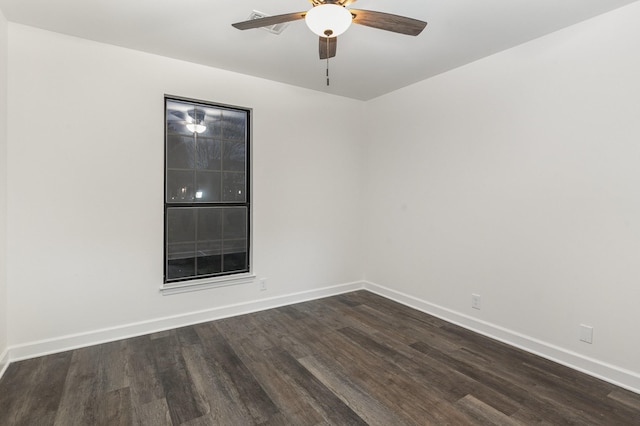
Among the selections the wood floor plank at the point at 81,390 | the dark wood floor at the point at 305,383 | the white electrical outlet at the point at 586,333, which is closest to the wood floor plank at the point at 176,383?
the dark wood floor at the point at 305,383

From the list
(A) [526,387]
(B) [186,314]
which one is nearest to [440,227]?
(A) [526,387]

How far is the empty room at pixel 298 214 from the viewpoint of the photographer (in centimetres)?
222

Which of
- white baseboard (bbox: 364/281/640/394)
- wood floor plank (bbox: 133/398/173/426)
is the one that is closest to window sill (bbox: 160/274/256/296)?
wood floor plank (bbox: 133/398/173/426)

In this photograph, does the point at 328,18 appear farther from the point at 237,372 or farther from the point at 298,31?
the point at 237,372

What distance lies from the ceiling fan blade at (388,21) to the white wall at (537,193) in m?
1.49

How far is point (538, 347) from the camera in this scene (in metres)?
2.73

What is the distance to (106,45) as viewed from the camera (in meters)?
2.87

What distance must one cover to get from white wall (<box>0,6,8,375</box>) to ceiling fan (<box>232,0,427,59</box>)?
1.96 m

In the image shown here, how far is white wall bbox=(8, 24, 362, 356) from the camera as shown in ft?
8.57

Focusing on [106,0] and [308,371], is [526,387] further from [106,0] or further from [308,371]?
[106,0]

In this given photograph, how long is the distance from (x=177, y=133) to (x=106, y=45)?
0.92 meters

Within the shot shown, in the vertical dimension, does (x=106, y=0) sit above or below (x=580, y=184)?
above

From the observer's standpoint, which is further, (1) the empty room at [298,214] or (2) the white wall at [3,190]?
(2) the white wall at [3,190]

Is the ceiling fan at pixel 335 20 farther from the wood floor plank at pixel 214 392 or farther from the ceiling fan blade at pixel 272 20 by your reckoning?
the wood floor plank at pixel 214 392
